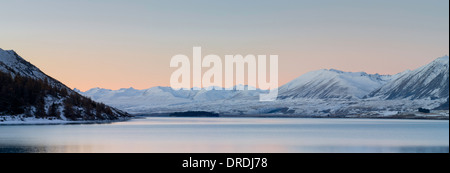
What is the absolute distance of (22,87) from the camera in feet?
634

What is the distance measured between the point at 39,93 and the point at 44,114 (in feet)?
36.0

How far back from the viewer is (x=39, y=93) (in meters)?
196
